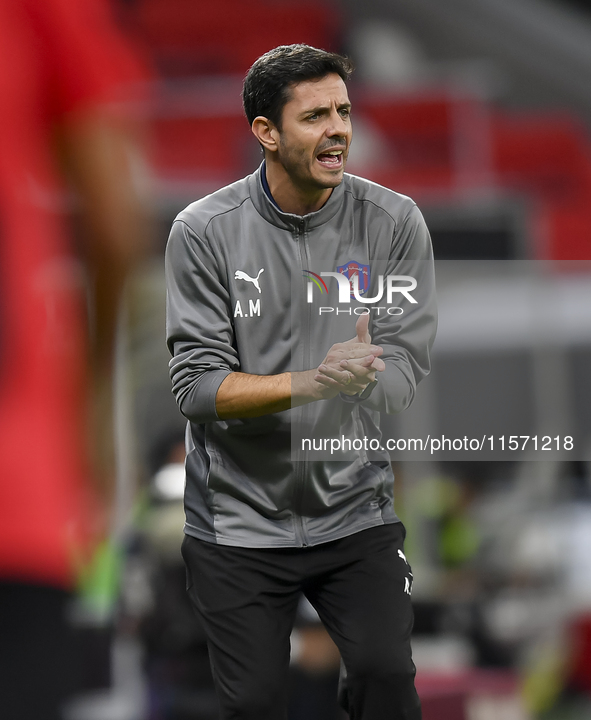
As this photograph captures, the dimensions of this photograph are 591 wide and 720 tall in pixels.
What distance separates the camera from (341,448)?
1.98 meters

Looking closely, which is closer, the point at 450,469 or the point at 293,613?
the point at 293,613

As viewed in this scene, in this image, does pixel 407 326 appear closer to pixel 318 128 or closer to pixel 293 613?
pixel 318 128

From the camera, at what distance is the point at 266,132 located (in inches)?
76.5

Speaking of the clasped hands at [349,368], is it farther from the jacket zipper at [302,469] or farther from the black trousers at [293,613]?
the black trousers at [293,613]

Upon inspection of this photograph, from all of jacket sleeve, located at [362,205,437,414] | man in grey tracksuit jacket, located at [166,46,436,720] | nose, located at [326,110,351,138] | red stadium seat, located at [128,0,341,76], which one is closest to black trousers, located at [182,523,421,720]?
man in grey tracksuit jacket, located at [166,46,436,720]

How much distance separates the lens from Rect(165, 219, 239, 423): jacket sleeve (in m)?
1.89

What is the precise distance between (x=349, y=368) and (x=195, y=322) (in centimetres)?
32

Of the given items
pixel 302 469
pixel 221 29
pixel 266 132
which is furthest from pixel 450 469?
Answer: pixel 221 29

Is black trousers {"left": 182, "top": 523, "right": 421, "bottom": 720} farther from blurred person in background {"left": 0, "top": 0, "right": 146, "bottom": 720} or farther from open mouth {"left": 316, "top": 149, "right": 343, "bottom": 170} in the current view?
open mouth {"left": 316, "top": 149, "right": 343, "bottom": 170}

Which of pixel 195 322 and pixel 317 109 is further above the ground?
pixel 317 109

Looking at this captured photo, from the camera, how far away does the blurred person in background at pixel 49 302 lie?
7.12 feet

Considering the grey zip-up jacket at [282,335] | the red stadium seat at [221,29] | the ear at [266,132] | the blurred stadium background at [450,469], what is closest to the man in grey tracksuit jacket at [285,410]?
the grey zip-up jacket at [282,335]

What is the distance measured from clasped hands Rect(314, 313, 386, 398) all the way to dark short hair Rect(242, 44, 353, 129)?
42 centimetres

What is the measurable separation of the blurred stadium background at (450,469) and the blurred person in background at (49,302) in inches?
7.4
